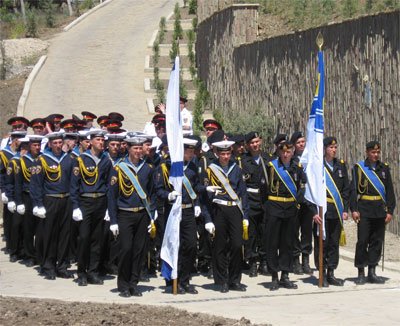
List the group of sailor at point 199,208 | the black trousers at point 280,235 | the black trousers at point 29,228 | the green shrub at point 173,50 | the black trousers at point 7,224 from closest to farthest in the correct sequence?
the group of sailor at point 199,208 < the black trousers at point 280,235 < the black trousers at point 29,228 < the black trousers at point 7,224 < the green shrub at point 173,50

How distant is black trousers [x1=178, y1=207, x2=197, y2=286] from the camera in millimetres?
13523

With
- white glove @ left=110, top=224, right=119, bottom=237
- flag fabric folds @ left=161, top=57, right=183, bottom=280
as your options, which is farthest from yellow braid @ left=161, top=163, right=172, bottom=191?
white glove @ left=110, top=224, right=119, bottom=237

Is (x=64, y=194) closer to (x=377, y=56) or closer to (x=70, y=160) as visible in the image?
(x=70, y=160)

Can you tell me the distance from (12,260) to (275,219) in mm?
4809

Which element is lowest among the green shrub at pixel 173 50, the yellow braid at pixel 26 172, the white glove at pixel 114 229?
the white glove at pixel 114 229

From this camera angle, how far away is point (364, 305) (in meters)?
12.3

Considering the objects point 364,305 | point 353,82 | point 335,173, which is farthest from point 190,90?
point 364,305

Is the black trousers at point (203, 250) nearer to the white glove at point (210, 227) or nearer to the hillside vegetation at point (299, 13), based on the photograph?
the white glove at point (210, 227)

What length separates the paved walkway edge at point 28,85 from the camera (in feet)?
101

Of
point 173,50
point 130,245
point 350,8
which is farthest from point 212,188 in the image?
point 173,50

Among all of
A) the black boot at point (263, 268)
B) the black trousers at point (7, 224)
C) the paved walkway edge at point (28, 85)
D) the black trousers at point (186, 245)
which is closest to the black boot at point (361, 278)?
the black boot at point (263, 268)

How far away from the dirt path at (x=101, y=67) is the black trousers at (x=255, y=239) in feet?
45.4

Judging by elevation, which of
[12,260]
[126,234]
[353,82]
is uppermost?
[353,82]

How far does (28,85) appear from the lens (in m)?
33.4
